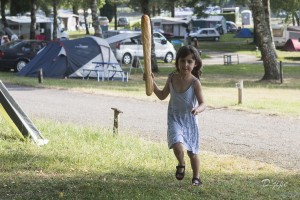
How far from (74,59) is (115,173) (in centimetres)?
1705

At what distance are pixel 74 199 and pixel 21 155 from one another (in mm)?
2291

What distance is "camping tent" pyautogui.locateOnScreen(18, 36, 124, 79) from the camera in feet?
75.6

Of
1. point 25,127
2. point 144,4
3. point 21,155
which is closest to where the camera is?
point 21,155

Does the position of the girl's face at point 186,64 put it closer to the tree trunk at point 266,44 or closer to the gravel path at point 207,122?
the gravel path at point 207,122

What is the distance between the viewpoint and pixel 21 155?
711 centimetres

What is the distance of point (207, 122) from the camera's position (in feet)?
39.1

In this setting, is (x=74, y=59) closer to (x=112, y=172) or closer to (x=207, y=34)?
(x=112, y=172)

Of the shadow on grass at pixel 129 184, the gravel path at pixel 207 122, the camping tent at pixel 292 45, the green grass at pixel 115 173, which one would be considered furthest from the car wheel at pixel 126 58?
the shadow on grass at pixel 129 184

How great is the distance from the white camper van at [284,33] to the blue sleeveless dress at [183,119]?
4268 cm

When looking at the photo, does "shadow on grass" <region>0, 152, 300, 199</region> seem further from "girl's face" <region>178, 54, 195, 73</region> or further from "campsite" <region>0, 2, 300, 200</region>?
"girl's face" <region>178, 54, 195, 73</region>

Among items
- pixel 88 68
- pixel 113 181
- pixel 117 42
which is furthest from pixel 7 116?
pixel 117 42

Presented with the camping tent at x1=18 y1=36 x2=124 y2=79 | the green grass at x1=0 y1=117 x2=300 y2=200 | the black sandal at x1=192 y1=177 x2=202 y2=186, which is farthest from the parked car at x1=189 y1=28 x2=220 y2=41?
the black sandal at x1=192 y1=177 x2=202 y2=186

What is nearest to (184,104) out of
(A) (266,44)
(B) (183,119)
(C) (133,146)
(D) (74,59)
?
(B) (183,119)

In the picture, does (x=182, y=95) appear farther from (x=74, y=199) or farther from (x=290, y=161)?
(x=290, y=161)
